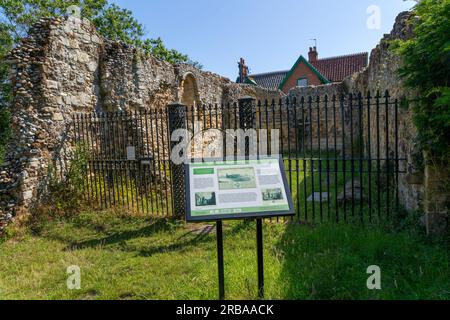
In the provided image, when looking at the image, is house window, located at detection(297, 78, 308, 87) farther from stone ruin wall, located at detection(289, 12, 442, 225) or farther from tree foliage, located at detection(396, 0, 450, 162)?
tree foliage, located at detection(396, 0, 450, 162)

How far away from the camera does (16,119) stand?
6.39 meters

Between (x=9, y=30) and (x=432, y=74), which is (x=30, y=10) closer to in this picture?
(x=9, y=30)

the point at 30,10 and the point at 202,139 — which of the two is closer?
the point at 202,139

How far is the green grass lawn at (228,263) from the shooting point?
3242 mm

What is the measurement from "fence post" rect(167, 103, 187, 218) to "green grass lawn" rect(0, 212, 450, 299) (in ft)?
1.34

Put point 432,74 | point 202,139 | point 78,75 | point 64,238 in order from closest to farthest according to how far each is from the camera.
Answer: point 432,74, point 64,238, point 78,75, point 202,139

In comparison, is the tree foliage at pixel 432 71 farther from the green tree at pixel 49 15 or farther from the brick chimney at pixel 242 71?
the brick chimney at pixel 242 71

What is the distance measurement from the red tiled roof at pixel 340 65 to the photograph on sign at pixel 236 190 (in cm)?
2842

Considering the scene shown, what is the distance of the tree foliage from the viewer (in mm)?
3383

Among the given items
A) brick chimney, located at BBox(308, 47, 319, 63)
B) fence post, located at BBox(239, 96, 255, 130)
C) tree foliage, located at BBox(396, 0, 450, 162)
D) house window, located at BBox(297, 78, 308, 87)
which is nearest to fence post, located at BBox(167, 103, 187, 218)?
fence post, located at BBox(239, 96, 255, 130)

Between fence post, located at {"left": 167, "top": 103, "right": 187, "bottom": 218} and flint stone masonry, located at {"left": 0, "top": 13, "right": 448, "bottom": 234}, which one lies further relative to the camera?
fence post, located at {"left": 167, "top": 103, "right": 187, "bottom": 218}

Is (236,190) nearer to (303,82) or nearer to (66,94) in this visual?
(66,94)
